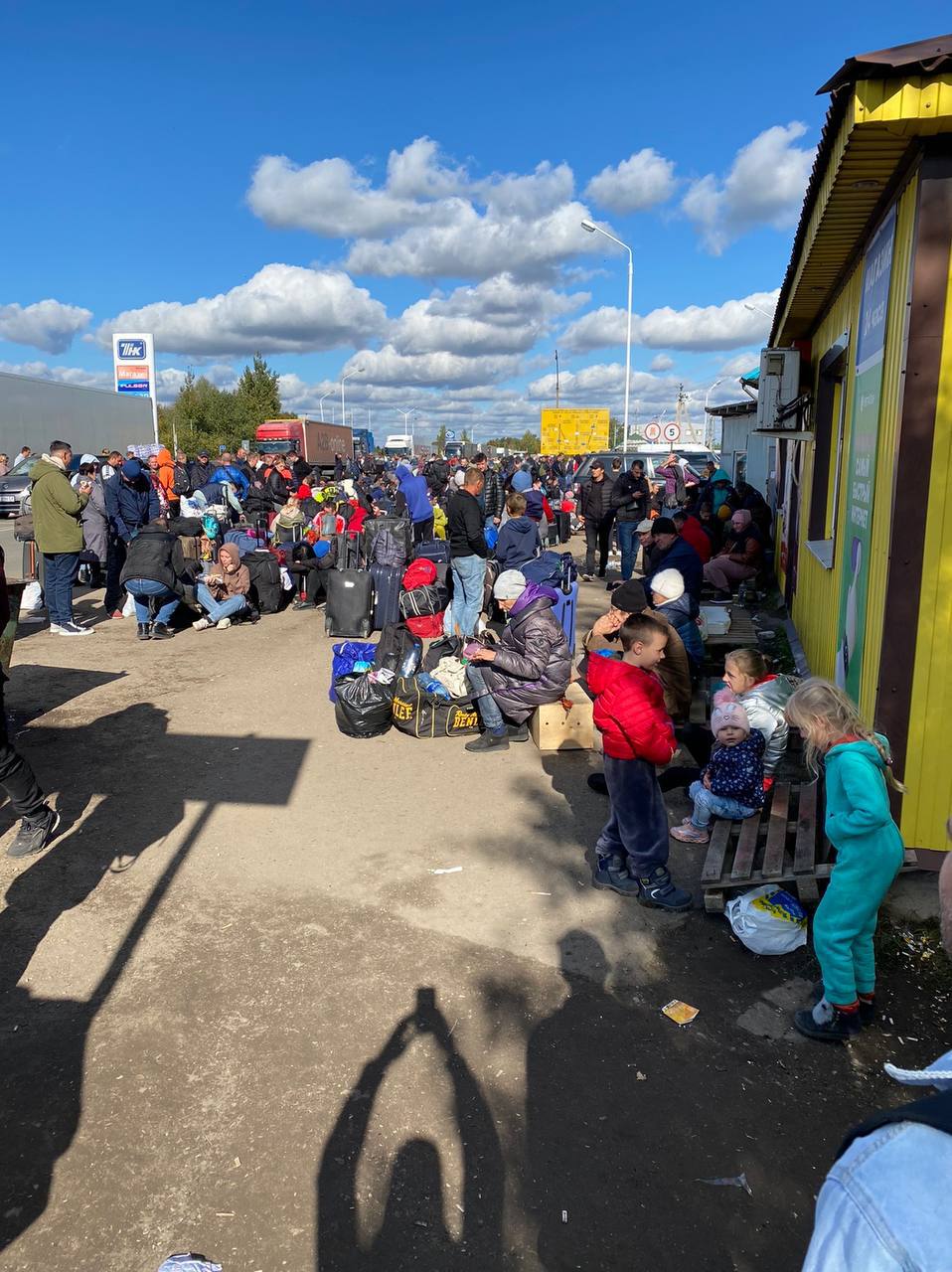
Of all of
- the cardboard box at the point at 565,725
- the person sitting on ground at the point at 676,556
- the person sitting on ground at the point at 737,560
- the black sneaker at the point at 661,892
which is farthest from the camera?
the person sitting on ground at the point at 737,560

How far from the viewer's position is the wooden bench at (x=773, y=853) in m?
4.20

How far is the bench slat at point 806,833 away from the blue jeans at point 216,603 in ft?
26.2

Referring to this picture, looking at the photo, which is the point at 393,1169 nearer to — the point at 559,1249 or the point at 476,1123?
the point at 476,1123

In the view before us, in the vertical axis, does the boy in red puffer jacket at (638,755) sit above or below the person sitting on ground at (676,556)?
below

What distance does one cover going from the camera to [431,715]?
275 inches

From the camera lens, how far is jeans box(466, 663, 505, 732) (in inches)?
269

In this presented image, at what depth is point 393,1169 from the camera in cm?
275

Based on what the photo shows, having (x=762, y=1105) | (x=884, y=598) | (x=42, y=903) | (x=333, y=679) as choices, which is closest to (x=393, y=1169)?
(x=762, y=1105)

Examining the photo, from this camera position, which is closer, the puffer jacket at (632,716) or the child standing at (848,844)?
the child standing at (848,844)

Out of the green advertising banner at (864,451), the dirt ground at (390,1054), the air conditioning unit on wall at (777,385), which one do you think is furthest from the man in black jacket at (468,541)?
the green advertising banner at (864,451)

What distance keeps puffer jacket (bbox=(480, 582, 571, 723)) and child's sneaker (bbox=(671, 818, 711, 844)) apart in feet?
5.88

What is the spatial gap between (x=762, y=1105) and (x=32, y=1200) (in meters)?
2.43

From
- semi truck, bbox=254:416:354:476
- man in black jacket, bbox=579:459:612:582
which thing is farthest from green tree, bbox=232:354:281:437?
man in black jacket, bbox=579:459:612:582

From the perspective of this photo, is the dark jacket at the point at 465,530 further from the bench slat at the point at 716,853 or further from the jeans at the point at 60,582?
the bench slat at the point at 716,853
